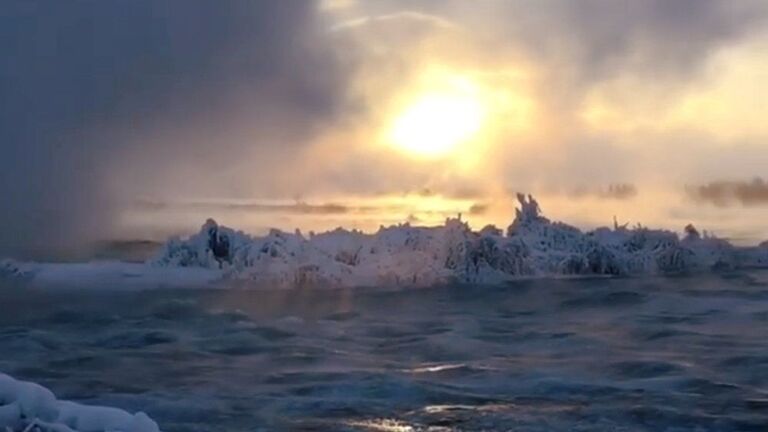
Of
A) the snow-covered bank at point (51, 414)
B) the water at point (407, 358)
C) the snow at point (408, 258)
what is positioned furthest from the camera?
the snow at point (408, 258)

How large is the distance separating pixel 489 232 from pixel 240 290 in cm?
654

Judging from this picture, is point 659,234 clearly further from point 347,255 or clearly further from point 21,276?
point 21,276

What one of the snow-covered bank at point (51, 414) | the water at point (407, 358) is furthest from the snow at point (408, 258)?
the snow-covered bank at point (51, 414)

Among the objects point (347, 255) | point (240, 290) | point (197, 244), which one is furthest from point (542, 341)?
point (197, 244)

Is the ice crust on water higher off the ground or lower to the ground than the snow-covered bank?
higher

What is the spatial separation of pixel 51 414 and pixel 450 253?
17.0 m

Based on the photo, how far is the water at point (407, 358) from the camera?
326 inches

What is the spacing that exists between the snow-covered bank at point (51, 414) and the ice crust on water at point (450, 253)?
15131mm

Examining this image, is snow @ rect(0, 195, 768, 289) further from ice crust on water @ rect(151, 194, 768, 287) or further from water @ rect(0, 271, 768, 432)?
water @ rect(0, 271, 768, 432)

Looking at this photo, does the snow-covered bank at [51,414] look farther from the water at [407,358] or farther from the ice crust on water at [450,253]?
the ice crust on water at [450,253]

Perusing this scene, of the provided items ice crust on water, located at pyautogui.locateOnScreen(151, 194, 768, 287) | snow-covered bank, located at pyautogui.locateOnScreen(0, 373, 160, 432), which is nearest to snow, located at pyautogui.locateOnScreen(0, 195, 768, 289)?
ice crust on water, located at pyautogui.locateOnScreen(151, 194, 768, 287)

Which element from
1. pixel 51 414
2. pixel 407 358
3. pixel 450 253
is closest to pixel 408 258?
pixel 450 253

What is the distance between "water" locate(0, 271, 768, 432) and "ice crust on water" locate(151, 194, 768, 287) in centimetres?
285

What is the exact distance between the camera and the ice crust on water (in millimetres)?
21500
